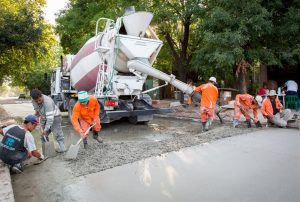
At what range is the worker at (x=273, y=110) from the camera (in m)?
8.33

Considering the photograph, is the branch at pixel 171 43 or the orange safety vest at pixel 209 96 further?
the branch at pixel 171 43

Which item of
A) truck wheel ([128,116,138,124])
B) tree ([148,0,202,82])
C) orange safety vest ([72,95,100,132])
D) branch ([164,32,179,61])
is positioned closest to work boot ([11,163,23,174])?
orange safety vest ([72,95,100,132])

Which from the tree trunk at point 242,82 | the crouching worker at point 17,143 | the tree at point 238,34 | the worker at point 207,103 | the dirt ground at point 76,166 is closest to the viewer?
the dirt ground at point 76,166

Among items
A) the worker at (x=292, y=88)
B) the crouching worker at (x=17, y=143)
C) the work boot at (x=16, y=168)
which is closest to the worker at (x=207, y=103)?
the crouching worker at (x=17, y=143)

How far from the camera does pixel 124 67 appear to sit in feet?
29.9

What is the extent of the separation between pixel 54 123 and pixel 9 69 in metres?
14.5

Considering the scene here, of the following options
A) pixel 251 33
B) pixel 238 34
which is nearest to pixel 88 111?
pixel 238 34

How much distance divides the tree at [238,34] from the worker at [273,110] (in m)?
2.85

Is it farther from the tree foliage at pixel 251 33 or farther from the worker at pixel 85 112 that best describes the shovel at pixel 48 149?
the tree foliage at pixel 251 33

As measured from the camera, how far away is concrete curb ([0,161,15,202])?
141 inches

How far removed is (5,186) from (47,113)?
2.03 metres

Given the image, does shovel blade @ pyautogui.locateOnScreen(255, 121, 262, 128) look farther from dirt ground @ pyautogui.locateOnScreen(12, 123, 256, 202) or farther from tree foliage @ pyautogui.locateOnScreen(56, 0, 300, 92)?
tree foliage @ pyautogui.locateOnScreen(56, 0, 300, 92)

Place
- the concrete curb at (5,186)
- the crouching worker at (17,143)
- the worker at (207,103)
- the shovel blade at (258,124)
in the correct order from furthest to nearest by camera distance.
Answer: the shovel blade at (258,124) → the worker at (207,103) → the crouching worker at (17,143) → the concrete curb at (5,186)

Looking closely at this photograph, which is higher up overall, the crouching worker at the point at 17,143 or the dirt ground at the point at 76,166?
the crouching worker at the point at 17,143
